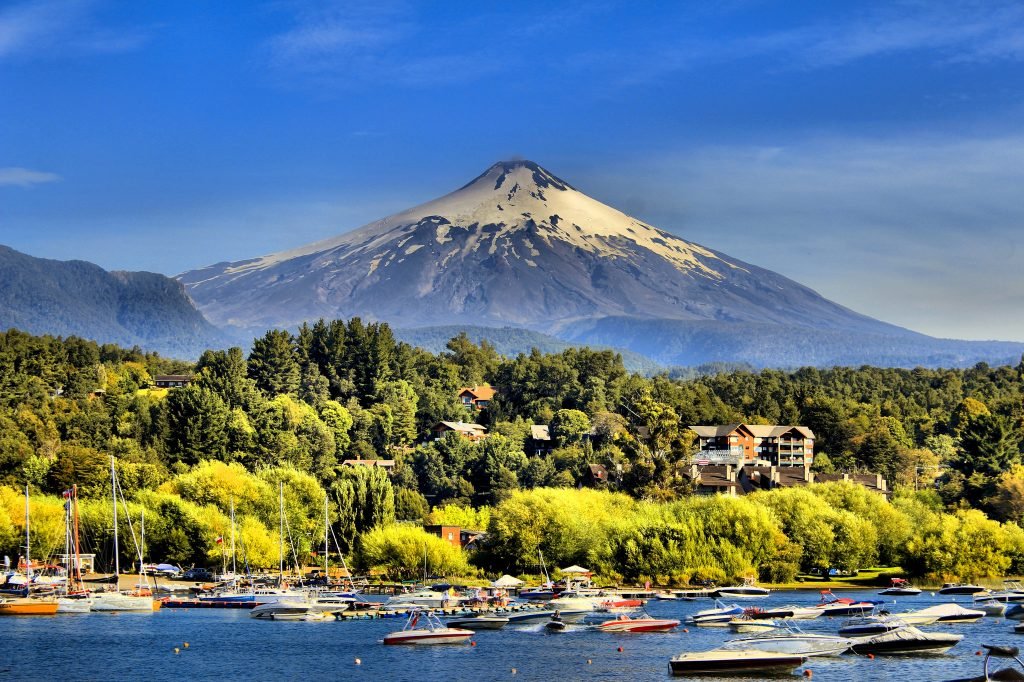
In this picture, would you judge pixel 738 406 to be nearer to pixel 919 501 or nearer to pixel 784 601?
pixel 919 501

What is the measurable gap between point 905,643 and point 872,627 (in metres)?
3.36

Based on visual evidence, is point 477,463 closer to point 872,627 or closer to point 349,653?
point 349,653

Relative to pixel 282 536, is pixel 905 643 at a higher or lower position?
lower

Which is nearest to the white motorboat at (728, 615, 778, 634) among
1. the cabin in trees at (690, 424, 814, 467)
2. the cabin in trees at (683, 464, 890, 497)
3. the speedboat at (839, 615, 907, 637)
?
the speedboat at (839, 615, 907, 637)

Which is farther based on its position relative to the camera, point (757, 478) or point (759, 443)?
point (759, 443)

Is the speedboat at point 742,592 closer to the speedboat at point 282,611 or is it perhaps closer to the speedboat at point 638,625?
the speedboat at point 638,625

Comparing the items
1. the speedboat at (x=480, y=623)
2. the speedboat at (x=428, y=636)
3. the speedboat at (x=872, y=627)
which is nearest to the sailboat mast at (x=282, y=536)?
the speedboat at (x=480, y=623)

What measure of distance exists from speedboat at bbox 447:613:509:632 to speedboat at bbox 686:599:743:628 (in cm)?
1106

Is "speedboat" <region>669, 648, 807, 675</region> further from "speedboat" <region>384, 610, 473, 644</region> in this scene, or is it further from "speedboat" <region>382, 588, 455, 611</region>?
"speedboat" <region>382, 588, 455, 611</region>

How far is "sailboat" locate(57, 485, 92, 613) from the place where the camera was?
94.8m

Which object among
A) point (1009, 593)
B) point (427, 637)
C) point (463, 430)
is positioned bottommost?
point (1009, 593)

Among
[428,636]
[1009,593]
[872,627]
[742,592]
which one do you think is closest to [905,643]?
[872,627]

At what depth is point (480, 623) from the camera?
8619cm

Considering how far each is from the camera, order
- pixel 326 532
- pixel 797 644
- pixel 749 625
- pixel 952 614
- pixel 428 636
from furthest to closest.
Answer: pixel 326 532 < pixel 952 614 < pixel 749 625 < pixel 428 636 < pixel 797 644
